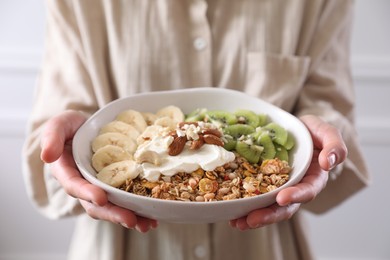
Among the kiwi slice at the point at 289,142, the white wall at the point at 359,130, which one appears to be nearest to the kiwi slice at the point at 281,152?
the kiwi slice at the point at 289,142

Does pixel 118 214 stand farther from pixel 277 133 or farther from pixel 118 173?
pixel 277 133

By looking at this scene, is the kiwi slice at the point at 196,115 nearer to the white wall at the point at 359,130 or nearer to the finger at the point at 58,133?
the finger at the point at 58,133

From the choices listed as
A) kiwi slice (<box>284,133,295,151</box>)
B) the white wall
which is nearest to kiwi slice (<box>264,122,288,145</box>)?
kiwi slice (<box>284,133,295,151</box>)

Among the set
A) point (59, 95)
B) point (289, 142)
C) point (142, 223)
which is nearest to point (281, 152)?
point (289, 142)

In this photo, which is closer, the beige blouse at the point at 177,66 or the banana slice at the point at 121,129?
the banana slice at the point at 121,129

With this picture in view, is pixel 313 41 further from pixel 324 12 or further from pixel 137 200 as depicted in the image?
pixel 137 200

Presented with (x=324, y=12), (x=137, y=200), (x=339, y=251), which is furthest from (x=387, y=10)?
(x=137, y=200)

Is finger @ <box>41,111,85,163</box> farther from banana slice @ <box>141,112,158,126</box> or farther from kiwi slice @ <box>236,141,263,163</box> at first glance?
kiwi slice @ <box>236,141,263,163</box>
